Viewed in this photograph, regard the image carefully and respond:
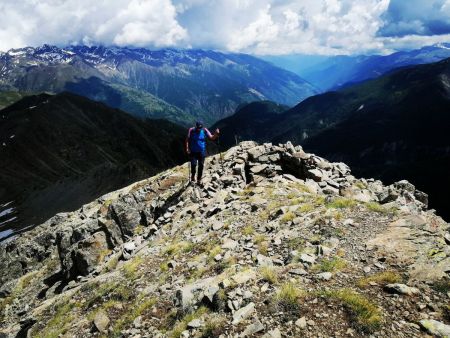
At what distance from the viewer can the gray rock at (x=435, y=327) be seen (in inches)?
405

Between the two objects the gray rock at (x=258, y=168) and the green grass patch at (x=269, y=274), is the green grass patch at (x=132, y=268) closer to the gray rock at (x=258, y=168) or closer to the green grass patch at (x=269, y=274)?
the green grass patch at (x=269, y=274)

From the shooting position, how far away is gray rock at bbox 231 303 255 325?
12141 mm

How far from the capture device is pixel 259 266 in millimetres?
15219

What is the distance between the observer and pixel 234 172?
30797mm

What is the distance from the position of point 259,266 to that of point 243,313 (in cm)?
311

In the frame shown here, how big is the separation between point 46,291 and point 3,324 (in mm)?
3490

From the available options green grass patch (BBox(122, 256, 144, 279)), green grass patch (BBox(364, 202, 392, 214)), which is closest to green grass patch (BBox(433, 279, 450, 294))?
green grass patch (BBox(364, 202, 392, 214))

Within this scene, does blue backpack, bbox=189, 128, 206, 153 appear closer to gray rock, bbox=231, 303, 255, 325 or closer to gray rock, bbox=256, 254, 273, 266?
gray rock, bbox=256, 254, 273, 266

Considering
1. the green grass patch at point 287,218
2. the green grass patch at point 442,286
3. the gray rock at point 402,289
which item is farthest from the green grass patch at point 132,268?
the green grass patch at point 442,286

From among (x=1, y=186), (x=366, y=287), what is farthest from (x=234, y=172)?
(x=1, y=186)

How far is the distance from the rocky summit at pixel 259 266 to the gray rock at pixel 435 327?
33mm

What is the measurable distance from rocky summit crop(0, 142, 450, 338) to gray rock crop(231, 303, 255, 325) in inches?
1.8

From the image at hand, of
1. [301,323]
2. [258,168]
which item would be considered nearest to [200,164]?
[258,168]

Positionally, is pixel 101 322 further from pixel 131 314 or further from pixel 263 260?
pixel 263 260
